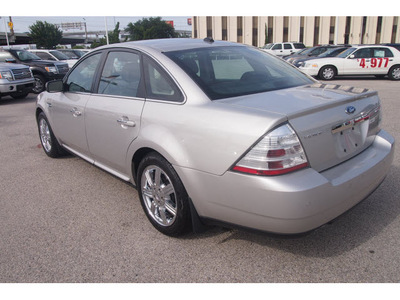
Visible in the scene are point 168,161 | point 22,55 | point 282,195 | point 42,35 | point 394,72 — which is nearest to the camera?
point 282,195

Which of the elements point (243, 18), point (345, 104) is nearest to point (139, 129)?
point (345, 104)

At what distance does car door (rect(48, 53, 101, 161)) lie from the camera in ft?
12.8

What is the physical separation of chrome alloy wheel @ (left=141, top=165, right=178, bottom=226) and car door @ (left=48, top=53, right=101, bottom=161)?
123cm

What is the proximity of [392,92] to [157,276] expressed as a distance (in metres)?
11.3

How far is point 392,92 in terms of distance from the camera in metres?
11.3

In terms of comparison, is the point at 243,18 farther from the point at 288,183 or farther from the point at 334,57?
the point at 288,183

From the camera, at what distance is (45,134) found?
536 cm

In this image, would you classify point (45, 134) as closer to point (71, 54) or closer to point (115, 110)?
point (115, 110)

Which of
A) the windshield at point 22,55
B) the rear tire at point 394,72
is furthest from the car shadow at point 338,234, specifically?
the rear tire at point 394,72

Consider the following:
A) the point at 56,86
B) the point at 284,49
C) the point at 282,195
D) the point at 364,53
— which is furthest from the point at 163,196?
the point at 284,49

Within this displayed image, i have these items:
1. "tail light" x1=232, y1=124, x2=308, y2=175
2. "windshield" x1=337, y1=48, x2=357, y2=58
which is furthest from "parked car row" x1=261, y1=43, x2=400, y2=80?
"tail light" x1=232, y1=124, x2=308, y2=175

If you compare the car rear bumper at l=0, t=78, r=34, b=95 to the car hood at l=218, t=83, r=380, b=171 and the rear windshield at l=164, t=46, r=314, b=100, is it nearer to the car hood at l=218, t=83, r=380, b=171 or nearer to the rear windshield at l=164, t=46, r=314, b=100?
the rear windshield at l=164, t=46, r=314, b=100

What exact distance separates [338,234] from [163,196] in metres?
1.48

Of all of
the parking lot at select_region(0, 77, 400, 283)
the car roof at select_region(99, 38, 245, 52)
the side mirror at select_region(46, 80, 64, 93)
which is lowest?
the parking lot at select_region(0, 77, 400, 283)
